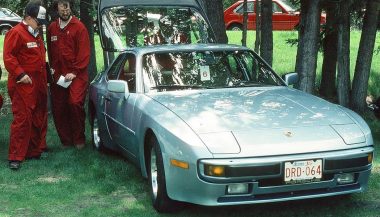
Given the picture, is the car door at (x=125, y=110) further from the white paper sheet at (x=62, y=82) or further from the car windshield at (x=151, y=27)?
the car windshield at (x=151, y=27)

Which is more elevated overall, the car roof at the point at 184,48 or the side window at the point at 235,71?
the car roof at the point at 184,48

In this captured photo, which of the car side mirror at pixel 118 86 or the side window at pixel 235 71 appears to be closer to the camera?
the car side mirror at pixel 118 86

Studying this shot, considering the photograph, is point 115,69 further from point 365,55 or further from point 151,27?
point 365,55

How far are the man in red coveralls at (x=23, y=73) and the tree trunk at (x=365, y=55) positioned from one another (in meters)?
5.21

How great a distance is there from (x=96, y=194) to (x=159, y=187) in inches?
→ 42.4

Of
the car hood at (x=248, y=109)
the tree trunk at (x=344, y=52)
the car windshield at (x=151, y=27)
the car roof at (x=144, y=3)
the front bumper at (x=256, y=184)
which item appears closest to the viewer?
the front bumper at (x=256, y=184)

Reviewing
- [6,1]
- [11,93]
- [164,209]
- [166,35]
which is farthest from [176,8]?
[6,1]

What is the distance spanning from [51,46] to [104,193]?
9.06ft

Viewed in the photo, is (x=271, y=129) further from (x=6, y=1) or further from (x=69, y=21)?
(x=6, y=1)

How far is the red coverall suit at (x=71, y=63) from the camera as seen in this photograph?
7871 mm

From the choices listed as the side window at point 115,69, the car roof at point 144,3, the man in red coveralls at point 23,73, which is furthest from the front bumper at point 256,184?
the car roof at point 144,3

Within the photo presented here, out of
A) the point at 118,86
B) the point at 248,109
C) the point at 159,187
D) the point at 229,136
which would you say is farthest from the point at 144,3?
the point at 229,136

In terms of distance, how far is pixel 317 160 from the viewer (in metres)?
4.75

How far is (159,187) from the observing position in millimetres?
5141
